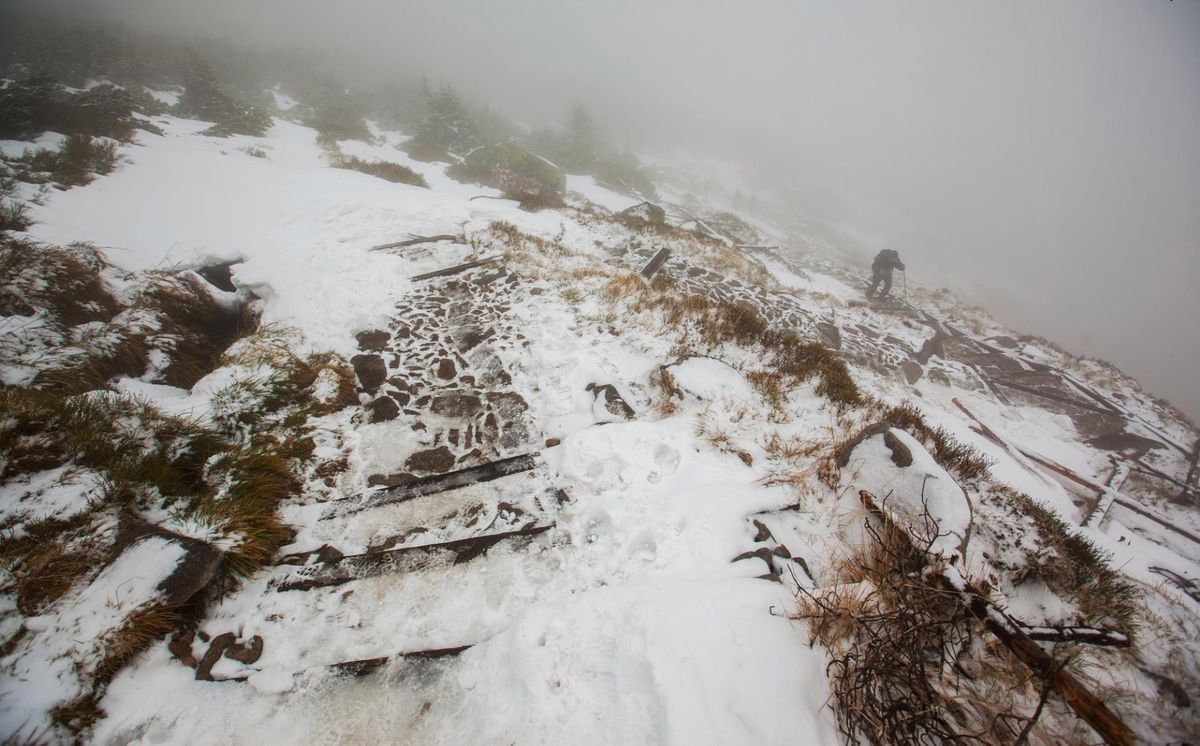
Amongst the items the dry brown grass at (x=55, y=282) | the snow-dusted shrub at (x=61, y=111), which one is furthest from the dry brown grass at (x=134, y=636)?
the snow-dusted shrub at (x=61, y=111)

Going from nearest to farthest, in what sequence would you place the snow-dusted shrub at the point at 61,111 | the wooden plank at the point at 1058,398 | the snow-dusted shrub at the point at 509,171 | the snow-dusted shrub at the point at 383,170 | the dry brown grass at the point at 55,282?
the dry brown grass at the point at 55,282 → the snow-dusted shrub at the point at 61,111 → the wooden plank at the point at 1058,398 → the snow-dusted shrub at the point at 383,170 → the snow-dusted shrub at the point at 509,171

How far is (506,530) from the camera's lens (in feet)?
11.0

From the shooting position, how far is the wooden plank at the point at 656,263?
10.3 m

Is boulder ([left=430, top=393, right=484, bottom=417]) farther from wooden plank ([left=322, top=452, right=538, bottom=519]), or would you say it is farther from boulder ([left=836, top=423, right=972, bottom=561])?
boulder ([left=836, top=423, right=972, bottom=561])

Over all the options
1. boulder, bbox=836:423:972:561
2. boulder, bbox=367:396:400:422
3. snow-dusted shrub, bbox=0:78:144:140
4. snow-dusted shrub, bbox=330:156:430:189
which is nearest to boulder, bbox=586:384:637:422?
boulder, bbox=836:423:972:561

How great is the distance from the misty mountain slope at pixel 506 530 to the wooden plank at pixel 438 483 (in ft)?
0.09

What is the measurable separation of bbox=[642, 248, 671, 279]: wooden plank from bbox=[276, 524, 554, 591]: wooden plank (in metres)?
8.16

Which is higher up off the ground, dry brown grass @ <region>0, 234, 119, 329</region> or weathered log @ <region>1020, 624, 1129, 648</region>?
weathered log @ <region>1020, 624, 1129, 648</region>

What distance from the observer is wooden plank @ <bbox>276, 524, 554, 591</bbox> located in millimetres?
2924

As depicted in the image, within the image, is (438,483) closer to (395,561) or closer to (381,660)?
(395,561)

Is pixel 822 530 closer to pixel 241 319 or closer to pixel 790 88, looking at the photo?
pixel 241 319

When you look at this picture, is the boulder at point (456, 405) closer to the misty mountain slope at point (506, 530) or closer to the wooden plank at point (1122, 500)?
the misty mountain slope at point (506, 530)

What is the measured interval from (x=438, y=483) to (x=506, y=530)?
952 mm

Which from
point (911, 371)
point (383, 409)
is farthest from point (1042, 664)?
point (911, 371)
